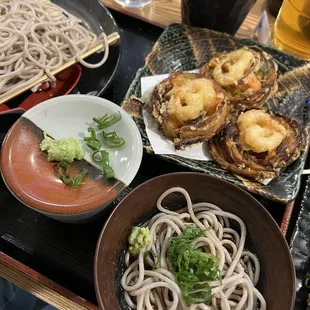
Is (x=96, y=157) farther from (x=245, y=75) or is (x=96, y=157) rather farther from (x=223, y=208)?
(x=245, y=75)

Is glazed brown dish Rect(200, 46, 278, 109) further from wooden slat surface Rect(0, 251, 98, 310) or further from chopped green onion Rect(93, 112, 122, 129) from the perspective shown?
wooden slat surface Rect(0, 251, 98, 310)

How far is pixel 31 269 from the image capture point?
5.76ft

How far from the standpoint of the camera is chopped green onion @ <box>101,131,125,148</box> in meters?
1.82

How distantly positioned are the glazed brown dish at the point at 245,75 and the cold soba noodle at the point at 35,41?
64cm

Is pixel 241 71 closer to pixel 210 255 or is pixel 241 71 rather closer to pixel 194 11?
pixel 194 11

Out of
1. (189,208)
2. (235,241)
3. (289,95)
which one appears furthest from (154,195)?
(289,95)

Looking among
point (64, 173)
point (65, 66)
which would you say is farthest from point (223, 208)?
point (65, 66)

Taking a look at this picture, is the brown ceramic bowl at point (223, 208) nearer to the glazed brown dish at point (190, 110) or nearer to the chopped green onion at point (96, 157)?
the chopped green onion at point (96, 157)

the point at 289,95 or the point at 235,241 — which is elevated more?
the point at 289,95

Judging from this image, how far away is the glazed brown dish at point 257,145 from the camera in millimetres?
1979

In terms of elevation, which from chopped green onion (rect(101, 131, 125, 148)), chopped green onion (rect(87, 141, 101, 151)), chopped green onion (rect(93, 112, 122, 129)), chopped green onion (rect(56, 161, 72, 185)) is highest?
chopped green onion (rect(93, 112, 122, 129))

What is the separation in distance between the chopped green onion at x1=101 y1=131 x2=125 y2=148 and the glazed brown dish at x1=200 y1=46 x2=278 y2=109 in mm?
700

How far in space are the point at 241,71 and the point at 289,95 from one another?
1.20 feet

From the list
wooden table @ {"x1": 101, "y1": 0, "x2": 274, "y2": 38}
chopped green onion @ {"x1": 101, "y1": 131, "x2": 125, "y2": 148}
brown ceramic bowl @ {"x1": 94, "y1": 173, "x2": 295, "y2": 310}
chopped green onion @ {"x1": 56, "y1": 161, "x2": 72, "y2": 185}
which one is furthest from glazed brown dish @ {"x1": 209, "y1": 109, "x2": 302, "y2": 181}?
wooden table @ {"x1": 101, "y1": 0, "x2": 274, "y2": 38}
